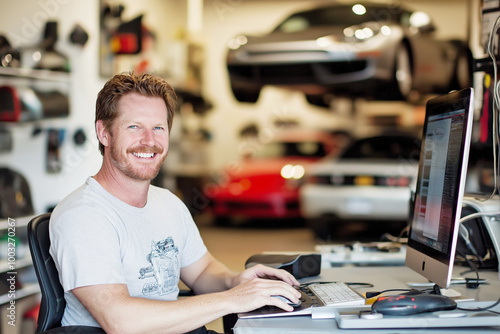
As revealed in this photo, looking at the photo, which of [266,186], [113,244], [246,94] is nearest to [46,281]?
[113,244]

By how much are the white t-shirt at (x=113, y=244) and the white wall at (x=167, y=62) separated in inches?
58.2

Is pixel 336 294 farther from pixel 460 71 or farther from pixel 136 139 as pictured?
pixel 460 71

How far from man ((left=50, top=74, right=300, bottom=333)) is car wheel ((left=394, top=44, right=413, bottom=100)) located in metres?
3.78

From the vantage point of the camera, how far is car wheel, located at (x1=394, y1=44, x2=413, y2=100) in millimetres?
5223

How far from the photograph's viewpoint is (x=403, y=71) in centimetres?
531

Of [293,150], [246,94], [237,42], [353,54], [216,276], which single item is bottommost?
[216,276]

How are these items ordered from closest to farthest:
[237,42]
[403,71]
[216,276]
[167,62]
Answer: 1. [216,276]
2. [403,71]
3. [237,42]
4. [167,62]

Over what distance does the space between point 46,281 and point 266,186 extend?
19.4ft

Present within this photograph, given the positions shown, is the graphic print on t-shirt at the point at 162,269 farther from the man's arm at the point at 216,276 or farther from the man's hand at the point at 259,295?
the man's hand at the point at 259,295

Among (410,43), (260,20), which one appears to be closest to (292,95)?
(260,20)

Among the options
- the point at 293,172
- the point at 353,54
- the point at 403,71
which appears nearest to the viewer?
the point at 353,54

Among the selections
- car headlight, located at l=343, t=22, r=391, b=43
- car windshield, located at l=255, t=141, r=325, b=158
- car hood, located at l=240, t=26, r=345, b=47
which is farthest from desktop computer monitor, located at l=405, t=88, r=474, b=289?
car windshield, located at l=255, t=141, r=325, b=158

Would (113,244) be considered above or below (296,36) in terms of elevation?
below

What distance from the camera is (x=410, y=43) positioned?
209 inches
